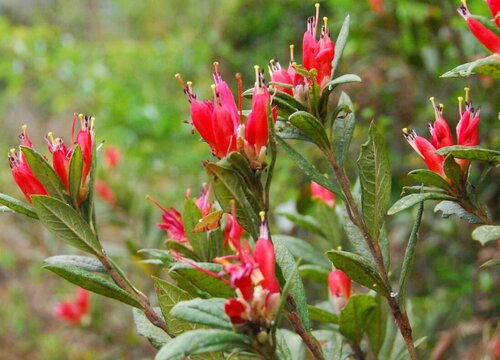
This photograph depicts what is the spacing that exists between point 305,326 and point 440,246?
4.88 ft

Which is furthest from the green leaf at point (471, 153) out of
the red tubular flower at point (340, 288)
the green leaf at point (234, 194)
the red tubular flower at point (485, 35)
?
the red tubular flower at point (340, 288)

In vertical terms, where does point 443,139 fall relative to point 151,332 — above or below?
above

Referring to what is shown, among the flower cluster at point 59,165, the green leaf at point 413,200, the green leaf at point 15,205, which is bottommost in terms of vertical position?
the green leaf at point 413,200

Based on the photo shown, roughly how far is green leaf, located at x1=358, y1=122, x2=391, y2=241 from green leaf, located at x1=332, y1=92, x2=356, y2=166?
0.19ft

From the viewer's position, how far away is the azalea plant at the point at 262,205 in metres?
0.69

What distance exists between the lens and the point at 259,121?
2.50 feet

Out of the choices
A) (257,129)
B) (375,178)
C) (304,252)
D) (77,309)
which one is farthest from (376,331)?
(77,309)

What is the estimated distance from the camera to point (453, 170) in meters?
0.77

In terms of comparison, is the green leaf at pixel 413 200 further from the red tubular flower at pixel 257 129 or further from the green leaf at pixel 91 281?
the green leaf at pixel 91 281

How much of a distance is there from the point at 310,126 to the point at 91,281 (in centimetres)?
33

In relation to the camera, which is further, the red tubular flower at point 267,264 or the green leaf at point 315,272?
the green leaf at point 315,272

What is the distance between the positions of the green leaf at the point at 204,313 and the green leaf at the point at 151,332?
0.65 feet

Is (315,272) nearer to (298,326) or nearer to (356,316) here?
(356,316)

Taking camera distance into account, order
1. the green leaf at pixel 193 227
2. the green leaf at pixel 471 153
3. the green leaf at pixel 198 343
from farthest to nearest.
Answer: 1. the green leaf at pixel 193 227
2. the green leaf at pixel 471 153
3. the green leaf at pixel 198 343
